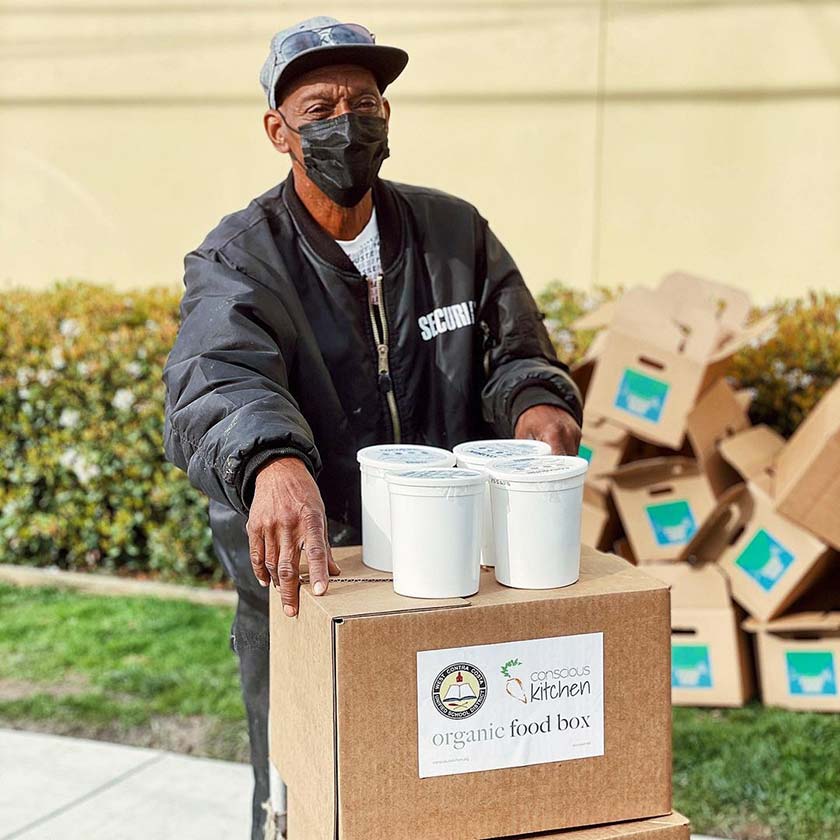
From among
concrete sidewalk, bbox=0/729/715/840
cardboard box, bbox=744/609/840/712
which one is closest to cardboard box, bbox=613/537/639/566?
cardboard box, bbox=744/609/840/712

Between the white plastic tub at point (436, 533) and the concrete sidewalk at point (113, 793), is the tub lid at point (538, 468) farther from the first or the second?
the concrete sidewalk at point (113, 793)

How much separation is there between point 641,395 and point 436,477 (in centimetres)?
272

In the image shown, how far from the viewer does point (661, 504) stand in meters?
4.59

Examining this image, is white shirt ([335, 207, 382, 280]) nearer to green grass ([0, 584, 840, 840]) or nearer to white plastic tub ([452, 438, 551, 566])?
white plastic tub ([452, 438, 551, 566])

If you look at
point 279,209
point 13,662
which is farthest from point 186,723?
point 279,209

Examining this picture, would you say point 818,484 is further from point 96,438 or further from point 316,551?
point 96,438

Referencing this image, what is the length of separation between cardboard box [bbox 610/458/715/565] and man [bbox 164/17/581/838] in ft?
7.14

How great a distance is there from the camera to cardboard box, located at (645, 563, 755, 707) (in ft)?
14.3

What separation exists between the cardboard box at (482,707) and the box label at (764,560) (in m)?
2.49

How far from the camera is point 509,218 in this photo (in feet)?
22.0

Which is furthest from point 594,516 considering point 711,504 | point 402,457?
point 402,457

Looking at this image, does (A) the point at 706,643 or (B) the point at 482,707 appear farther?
(A) the point at 706,643

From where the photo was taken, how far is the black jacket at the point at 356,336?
6.93ft

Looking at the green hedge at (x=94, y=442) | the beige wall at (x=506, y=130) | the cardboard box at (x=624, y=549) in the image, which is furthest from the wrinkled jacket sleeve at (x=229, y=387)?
the beige wall at (x=506, y=130)
